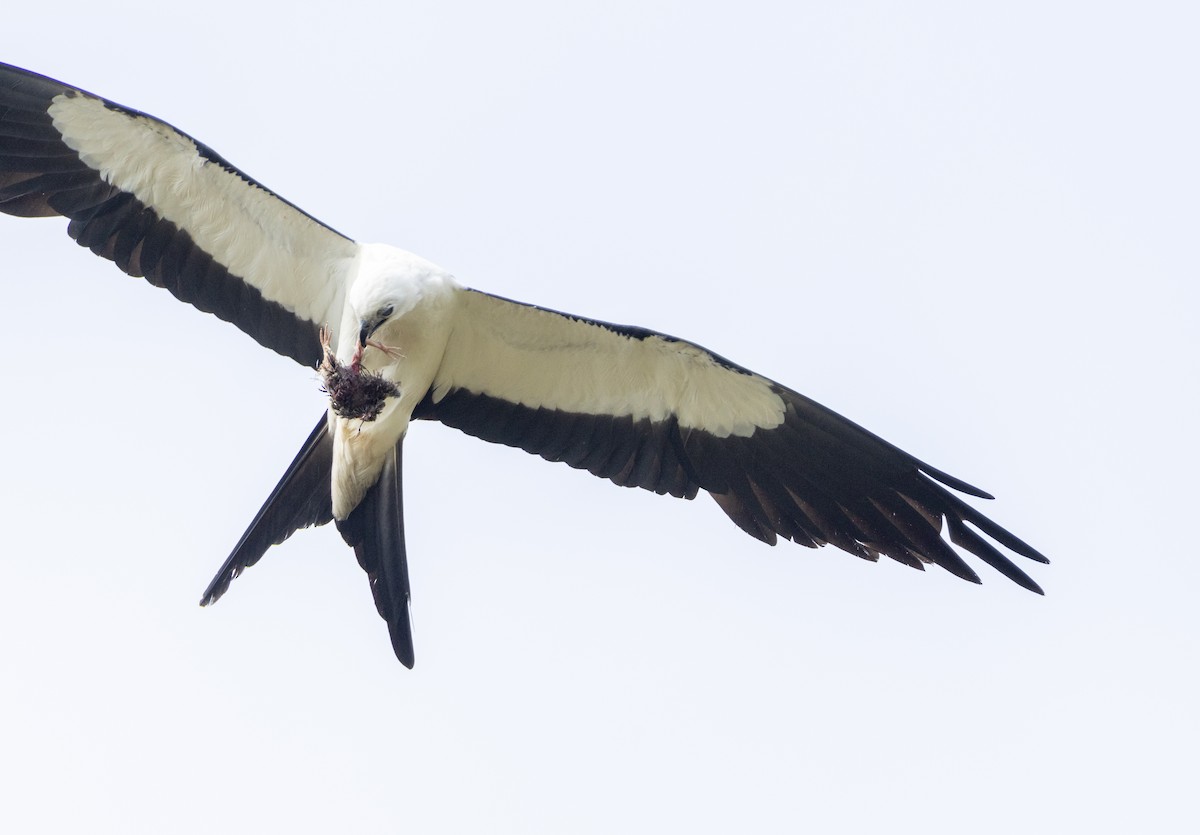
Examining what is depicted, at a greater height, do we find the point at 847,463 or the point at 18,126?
the point at 18,126

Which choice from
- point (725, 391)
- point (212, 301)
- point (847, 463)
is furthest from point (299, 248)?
point (847, 463)

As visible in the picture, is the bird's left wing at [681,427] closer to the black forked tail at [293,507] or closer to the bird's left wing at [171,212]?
the black forked tail at [293,507]

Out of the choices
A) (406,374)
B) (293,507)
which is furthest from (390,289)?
(293,507)

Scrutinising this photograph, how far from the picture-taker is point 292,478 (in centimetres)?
860

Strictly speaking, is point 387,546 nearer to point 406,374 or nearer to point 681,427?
point 406,374

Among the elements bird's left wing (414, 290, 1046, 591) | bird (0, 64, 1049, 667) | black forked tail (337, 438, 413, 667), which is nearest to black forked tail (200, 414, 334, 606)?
bird (0, 64, 1049, 667)

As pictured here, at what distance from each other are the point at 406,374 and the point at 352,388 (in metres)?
0.36

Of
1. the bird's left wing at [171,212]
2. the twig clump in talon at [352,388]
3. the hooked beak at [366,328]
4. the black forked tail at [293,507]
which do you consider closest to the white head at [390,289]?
the hooked beak at [366,328]

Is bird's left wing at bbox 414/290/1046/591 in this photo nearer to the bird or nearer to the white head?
the bird

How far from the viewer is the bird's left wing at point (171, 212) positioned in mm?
8469

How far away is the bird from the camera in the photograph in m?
8.41

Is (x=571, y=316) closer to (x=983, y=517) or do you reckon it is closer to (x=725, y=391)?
(x=725, y=391)

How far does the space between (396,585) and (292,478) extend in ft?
2.57

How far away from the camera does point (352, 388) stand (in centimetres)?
828
